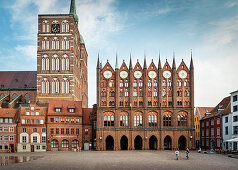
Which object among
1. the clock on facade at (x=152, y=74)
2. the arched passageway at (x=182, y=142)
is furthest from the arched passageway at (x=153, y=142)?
the clock on facade at (x=152, y=74)

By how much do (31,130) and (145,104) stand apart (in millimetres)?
27729

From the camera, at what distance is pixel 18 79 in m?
101

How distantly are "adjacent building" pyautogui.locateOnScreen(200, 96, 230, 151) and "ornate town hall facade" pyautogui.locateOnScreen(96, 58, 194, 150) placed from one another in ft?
17.5

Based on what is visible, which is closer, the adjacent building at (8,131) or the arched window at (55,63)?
the adjacent building at (8,131)

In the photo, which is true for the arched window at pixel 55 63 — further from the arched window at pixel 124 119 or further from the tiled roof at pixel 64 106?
the arched window at pixel 124 119

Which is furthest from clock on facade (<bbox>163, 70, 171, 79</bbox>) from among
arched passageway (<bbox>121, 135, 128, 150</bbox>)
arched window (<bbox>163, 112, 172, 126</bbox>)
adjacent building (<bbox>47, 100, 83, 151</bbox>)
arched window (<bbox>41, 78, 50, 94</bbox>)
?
arched window (<bbox>41, 78, 50, 94</bbox>)

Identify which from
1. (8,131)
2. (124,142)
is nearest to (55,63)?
(8,131)

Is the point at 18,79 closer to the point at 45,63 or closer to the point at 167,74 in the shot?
the point at 45,63

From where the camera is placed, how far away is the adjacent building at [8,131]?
7275 cm

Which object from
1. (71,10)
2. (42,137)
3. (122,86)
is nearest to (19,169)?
(42,137)

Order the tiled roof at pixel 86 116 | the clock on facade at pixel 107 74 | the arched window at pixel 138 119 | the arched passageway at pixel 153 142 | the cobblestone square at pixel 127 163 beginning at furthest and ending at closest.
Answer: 1. the arched passageway at pixel 153 142
2. the tiled roof at pixel 86 116
3. the clock on facade at pixel 107 74
4. the arched window at pixel 138 119
5. the cobblestone square at pixel 127 163

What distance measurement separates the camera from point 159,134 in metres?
76.9

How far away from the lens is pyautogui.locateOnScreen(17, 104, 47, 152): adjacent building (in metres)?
73.9

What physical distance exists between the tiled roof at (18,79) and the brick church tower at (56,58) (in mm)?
9881
